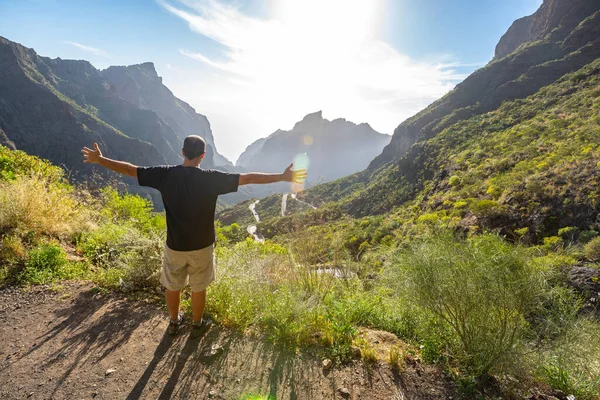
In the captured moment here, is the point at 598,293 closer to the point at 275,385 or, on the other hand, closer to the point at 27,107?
the point at 275,385

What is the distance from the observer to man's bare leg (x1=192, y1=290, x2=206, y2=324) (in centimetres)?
321

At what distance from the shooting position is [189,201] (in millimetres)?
2832

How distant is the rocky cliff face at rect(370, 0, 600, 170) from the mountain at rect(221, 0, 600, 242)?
219 mm

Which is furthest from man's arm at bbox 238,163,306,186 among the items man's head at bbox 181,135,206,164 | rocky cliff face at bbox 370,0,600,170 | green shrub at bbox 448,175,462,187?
rocky cliff face at bbox 370,0,600,170

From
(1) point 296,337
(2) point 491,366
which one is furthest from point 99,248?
(2) point 491,366

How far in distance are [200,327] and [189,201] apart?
1632 mm

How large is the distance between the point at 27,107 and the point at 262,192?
120m

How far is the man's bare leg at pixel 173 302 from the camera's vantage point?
10.5 feet

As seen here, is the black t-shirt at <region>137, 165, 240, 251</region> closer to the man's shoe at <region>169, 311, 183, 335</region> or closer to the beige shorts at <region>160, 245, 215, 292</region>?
the beige shorts at <region>160, 245, 215, 292</region>

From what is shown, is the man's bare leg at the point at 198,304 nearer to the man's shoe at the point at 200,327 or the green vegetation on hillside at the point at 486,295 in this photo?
the man's shoe at the point at 200,327

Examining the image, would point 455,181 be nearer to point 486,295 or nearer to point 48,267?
point 486,295

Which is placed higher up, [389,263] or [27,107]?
[27,107]

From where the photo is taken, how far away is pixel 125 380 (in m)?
2.58

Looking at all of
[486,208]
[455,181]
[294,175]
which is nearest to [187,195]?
[294,175]
